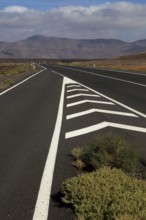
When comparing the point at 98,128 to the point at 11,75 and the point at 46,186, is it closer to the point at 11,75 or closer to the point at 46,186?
the point at 46,186

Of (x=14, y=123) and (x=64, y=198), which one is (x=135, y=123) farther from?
(x=64, y=198)

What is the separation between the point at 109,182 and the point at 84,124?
6433 mm

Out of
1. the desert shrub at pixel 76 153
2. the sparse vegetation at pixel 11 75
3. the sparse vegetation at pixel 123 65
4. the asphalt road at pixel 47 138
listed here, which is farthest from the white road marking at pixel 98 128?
the sparse vegetation at pixel 123 65

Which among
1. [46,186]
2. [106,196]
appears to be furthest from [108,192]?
[46,186]

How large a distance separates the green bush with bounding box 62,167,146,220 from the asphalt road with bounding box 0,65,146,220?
0.67 feet

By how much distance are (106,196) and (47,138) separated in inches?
192

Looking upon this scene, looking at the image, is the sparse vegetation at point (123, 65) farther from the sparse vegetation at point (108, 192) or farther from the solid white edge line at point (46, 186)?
the sparse vegetation at point (108, 192)

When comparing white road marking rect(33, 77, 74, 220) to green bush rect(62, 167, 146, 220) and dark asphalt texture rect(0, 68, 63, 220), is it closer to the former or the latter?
dark asphalt texture rect(0, 68, 63, 220)

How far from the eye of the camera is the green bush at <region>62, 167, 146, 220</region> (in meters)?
4.70

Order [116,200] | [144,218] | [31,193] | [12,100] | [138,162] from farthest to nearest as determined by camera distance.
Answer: [12,100]
[138,162]
[31,193]
[116,200]
[144,218]

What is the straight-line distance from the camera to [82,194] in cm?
521

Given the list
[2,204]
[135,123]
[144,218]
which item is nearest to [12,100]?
[135,123]

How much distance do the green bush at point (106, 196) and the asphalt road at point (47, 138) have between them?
205 millimetres

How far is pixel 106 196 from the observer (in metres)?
5.12
